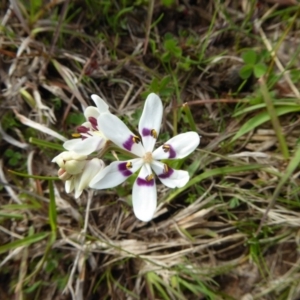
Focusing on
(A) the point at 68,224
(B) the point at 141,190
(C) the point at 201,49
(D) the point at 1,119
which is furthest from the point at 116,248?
(C) the point at 201,49

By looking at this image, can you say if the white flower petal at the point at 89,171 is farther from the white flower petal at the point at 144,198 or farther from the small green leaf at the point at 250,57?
the small green leaf at the point at 250,57

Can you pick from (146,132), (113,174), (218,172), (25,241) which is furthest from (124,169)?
(25,241)

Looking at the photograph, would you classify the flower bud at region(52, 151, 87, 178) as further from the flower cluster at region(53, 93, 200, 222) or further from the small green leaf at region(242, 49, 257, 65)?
the small green leaf at region(242, 49, 257, 65)

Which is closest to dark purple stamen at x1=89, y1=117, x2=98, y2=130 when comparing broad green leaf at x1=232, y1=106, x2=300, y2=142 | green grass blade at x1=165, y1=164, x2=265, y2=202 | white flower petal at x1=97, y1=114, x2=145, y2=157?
white flower petal at x1=97, y1=114, x2=145, y2=157

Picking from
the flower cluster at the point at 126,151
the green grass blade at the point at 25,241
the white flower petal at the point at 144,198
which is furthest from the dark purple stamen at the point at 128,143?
the green grass blade at the point at 25,241

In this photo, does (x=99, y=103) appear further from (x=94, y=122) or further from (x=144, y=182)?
(x=144, y=182)

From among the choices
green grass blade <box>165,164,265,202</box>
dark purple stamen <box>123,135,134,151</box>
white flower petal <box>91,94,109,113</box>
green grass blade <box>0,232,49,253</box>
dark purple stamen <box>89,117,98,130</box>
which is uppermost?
white flower petal <box>91,94,109,113</box>
